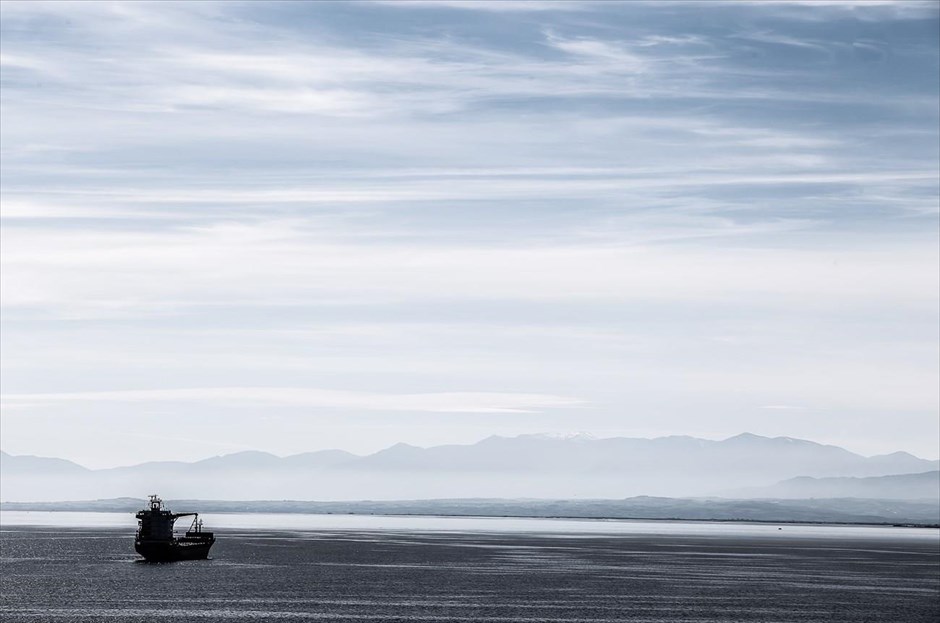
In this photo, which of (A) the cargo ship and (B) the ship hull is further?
(B) the ship hull

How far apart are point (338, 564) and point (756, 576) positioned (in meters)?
55.9

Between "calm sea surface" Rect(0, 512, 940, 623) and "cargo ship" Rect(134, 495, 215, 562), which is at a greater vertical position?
"cargo ship" Rect(134, 495, 215, 562)

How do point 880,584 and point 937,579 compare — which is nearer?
point 880,584

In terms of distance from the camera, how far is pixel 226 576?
477 ft

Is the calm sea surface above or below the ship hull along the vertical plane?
below

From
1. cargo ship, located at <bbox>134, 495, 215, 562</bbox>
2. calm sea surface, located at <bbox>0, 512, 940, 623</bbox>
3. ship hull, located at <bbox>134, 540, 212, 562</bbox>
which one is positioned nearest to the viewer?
calm sea surface, located at <bbox>0, 512, 940, 623</bbox>

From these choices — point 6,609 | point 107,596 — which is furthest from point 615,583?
point 6,609

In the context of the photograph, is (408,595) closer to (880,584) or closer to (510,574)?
(510,574)

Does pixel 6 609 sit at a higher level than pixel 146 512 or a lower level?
lower

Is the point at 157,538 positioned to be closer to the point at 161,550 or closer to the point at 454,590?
the point at 161,550

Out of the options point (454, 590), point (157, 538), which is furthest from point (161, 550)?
point (454, 590)

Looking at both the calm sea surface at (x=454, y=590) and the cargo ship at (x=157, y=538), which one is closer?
the calm sea surface at (x=454, y=590)

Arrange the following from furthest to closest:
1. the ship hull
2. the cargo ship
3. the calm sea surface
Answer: the ship hull → the cargo ship → the calm sea surface

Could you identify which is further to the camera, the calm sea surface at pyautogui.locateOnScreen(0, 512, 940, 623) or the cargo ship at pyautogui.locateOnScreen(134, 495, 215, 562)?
→ the cargo ship at pyautogui.locateOnScreen(134, 495, 215, 562)
